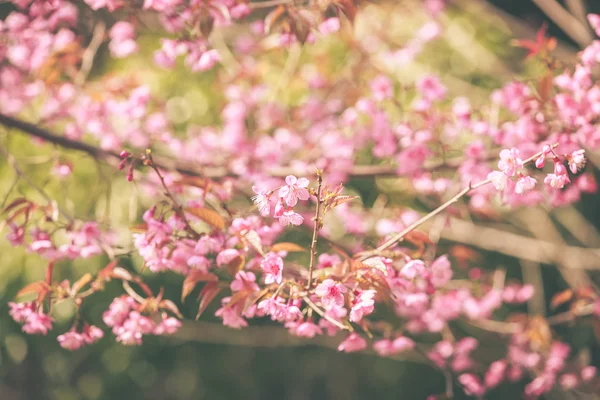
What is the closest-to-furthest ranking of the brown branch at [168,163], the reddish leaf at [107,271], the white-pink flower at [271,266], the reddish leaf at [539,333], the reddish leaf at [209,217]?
the white-pink flower at [271,266] → the reddish leaf at [209,217] → the reddish leaf at [107,271] → the brown branch at [168,163] → the reddish leaf at [539,333]

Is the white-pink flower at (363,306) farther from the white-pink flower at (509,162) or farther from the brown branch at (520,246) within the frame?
the brown branch at (520,246)

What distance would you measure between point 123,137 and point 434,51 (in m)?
1.98

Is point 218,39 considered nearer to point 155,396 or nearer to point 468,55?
point 468,55

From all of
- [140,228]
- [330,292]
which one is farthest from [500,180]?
[140,228]

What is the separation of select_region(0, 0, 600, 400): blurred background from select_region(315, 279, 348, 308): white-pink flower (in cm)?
183

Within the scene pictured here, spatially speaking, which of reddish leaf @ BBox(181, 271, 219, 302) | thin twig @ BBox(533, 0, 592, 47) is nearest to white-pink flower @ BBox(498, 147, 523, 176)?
reddish leaf @ BBox(181, 271, 219, 302)

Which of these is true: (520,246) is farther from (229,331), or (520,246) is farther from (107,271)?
(107,271)

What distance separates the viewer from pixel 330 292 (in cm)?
111

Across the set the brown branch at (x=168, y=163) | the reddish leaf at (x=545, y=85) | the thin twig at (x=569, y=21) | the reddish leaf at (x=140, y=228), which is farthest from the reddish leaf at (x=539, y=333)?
the reddish leaf at (x=140, y=228)

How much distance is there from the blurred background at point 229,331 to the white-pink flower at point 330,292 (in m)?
1.83

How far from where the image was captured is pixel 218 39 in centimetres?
309

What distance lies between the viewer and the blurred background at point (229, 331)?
2.97m

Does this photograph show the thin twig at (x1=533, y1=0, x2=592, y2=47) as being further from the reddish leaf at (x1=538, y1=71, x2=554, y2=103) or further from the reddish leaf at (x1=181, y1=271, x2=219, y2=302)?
the reddish leaf at (x1=181, y1=271, x2=219, y2=302)

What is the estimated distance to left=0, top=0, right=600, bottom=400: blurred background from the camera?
2.97 metres
